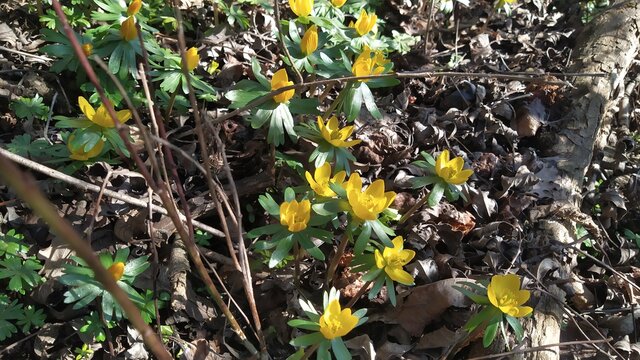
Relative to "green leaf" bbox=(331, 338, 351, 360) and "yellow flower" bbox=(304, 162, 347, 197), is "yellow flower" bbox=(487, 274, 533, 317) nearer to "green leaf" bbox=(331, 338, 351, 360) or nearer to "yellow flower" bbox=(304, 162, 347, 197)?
"green leaf" bbox=(331, 338, 351, 360)

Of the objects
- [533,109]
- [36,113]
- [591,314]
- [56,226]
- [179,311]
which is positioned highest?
[56,226]

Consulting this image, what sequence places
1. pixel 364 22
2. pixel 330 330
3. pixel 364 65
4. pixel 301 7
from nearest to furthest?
pixel 330 330, pixel 364 65, pixel 301 7, pixel 364 22

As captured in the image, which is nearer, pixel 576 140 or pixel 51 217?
pixel 51 217

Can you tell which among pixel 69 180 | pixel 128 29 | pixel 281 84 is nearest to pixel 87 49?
pixel 128 29

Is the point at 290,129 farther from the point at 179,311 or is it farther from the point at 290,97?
the point at 179,311

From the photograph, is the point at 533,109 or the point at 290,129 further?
the point at 533,109

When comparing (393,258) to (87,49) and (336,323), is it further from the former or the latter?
(87,49)

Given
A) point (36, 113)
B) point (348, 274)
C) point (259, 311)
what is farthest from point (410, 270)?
point (36, 113)
